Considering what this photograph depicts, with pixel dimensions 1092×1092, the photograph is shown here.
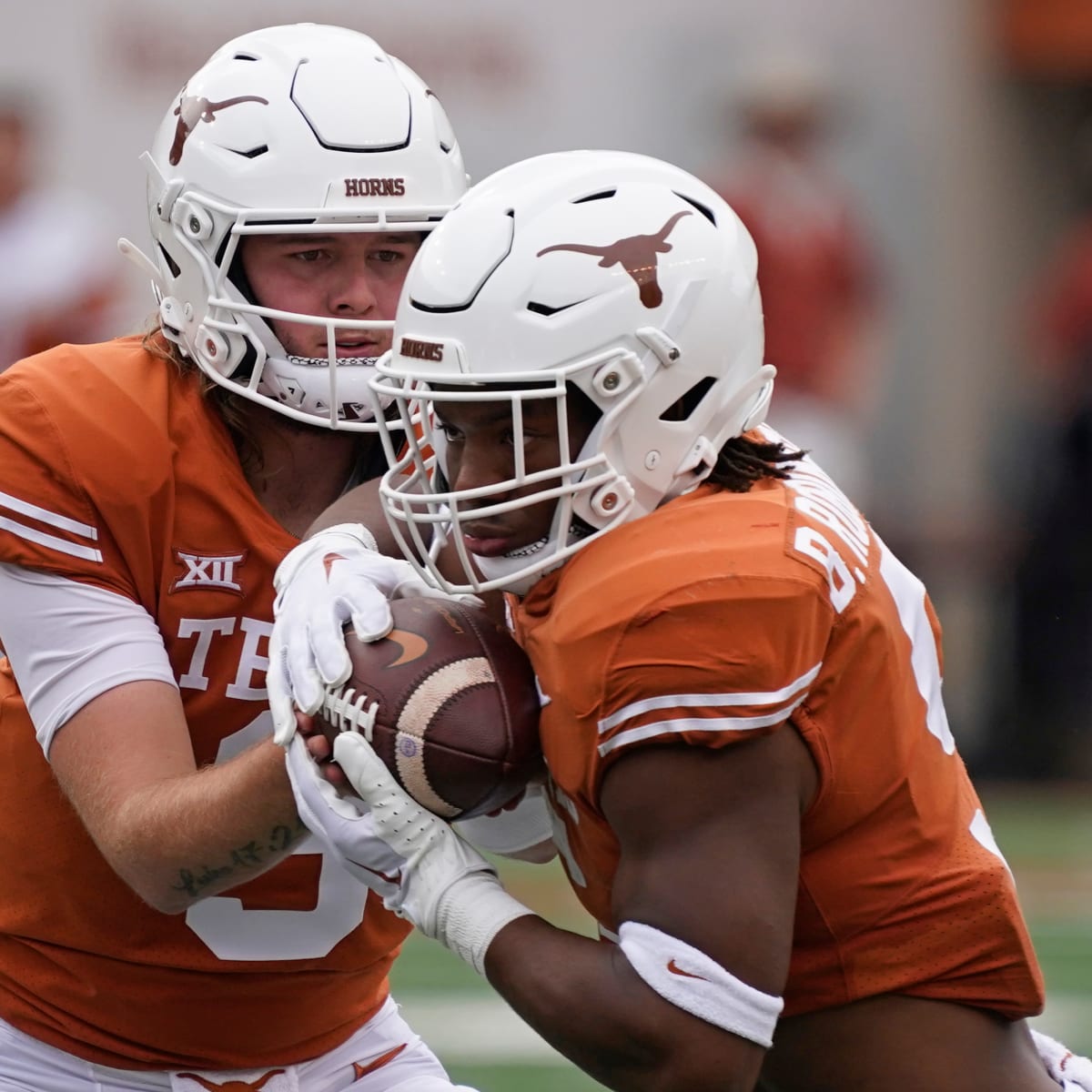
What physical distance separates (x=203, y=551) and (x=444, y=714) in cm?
58

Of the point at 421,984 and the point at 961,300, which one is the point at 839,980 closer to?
the point at 421,984

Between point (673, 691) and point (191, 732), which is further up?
point (673, 691)

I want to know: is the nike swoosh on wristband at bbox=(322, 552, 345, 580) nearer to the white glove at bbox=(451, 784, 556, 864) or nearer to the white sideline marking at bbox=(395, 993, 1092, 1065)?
the white glove at bbox=(451, 784, 556, 864)

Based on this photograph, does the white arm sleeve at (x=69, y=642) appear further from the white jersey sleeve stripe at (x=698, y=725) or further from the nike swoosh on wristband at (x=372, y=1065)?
the white jersey sleeve stripe at (x=698, y=725)

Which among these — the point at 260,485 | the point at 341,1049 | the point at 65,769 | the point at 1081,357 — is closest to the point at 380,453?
the point at 260,485

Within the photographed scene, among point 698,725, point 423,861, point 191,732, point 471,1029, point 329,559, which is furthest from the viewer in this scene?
point 471,1029

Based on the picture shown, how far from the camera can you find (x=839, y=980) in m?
2.15

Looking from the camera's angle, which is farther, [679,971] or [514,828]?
[514,828]

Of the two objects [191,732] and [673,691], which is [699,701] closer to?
[673,691]

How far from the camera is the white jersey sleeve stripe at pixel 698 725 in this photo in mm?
1956

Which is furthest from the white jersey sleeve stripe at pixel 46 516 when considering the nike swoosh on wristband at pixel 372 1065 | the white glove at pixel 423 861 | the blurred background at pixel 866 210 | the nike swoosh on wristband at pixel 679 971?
the blurred background at pixel 866 210

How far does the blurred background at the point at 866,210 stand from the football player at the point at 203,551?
11.7 feet

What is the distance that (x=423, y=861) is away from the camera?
2.16 meters

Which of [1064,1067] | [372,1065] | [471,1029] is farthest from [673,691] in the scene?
[471,1029]
